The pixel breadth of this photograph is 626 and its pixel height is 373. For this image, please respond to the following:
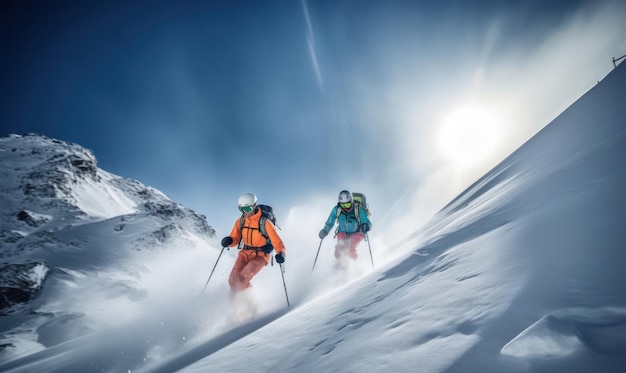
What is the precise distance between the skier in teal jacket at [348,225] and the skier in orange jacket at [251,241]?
2732 millimetres

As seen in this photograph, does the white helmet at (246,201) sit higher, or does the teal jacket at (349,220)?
the white helmet at (246,201)

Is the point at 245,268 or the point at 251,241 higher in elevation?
the point at 251,241

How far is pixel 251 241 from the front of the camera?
25.5 feet

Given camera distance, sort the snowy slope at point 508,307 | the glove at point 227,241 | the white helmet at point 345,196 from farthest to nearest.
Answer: the white helmet at point 345,196
the glove at point 227,241
the snowy slope at point 508,307

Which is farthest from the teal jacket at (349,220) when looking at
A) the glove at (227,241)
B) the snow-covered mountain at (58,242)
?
the snow-covered mountain at (58,242)

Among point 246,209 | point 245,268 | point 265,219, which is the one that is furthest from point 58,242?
point 265,219

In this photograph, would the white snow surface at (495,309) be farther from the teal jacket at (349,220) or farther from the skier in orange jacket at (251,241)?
the teal jacket at (349,220)

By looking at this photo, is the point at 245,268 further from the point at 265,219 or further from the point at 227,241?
the point at 265,219

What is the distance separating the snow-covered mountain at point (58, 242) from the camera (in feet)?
51.5

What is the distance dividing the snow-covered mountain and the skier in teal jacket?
15115 mm

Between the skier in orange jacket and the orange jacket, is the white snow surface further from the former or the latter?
the orange jacket

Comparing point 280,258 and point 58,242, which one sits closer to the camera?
point 280,258

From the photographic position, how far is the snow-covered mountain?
51.5 feet

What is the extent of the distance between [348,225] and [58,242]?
32782 millimetres
